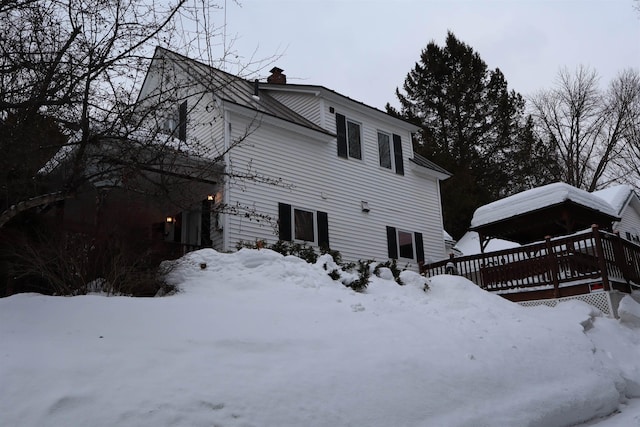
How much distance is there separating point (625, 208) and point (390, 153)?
1305cm

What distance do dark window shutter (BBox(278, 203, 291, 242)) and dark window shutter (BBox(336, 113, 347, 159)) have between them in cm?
302

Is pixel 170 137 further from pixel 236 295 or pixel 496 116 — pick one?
pixel 496 116

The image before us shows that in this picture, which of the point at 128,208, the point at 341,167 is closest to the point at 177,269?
the point at 128,208

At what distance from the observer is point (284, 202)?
1359cm

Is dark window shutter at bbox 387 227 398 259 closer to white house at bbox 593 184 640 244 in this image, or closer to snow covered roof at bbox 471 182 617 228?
snow covered roof at bbox 471 182 617 228

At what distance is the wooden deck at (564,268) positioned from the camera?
11.2 metres

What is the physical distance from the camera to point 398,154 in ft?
56.5

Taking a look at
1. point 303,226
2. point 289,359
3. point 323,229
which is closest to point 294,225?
point 303,226

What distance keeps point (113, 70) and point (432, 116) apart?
101 feet

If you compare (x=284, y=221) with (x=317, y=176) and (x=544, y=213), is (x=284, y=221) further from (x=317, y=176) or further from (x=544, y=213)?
(x=544, y=213)

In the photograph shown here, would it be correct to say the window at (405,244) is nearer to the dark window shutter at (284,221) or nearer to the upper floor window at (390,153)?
the upper floor window at (390,153)

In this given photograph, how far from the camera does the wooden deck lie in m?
11.2

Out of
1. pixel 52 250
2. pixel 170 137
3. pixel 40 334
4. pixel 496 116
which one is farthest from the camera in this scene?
pixel 496 116

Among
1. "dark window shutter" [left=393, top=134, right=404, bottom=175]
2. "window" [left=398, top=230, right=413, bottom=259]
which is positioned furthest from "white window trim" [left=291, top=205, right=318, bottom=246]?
"dark window shutter" [left=393, top=134, right=404, bottom=175]
